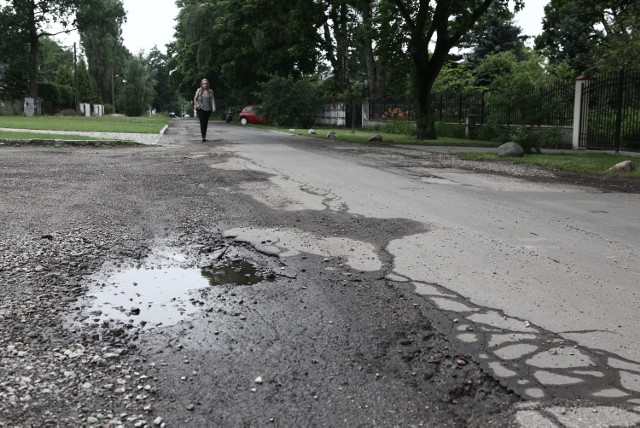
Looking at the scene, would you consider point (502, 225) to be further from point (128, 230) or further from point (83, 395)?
point (83, 395)

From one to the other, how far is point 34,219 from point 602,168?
11879mm

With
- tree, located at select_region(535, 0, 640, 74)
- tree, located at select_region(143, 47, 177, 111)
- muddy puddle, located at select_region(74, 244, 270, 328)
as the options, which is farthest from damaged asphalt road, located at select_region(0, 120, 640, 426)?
tree, located at select_region(143, 47, 177, 111)

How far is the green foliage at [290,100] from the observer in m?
39.9

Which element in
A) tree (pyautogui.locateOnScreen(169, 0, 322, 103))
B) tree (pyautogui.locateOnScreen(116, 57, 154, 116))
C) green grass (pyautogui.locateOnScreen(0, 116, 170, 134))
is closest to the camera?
green grass (pyautogui.locateOnScreen(0, 116, 170, 134))

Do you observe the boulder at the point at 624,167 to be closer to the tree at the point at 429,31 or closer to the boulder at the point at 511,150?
the boulder at the point at 511,150

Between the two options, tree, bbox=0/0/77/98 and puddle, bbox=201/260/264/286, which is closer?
puddle, bbox=201/260/264/286

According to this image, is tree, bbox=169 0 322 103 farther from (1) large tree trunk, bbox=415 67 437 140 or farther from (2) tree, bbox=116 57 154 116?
(2) tree, bbox=116 57 154 116

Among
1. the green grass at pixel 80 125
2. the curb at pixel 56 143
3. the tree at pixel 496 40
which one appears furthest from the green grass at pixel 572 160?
the tree at pixel 496 40

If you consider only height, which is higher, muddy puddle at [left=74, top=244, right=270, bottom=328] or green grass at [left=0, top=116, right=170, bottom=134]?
green grass at [left=0, top=116, right=170, bottom=134]

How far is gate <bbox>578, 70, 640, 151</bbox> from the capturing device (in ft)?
58.0

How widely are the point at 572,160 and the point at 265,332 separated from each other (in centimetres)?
1368

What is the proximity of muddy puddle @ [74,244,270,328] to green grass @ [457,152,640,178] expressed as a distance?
10.5 m

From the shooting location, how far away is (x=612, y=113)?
18.4 m

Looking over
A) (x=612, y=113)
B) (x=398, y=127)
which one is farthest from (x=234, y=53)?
(x=612, y=113)
